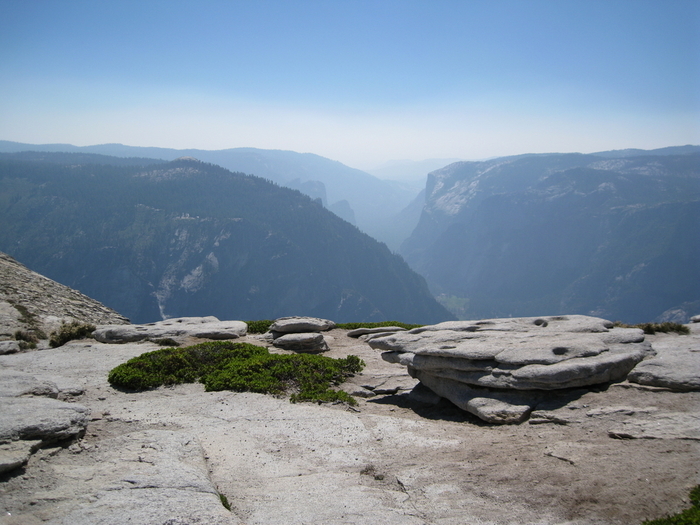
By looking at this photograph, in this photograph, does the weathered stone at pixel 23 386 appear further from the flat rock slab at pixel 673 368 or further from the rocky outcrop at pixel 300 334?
the flat rock slab at pixel 673 368

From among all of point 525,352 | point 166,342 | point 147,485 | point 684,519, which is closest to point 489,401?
point 525,352

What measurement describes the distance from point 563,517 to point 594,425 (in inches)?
182

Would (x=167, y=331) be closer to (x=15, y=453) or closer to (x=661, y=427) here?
(x=15, y=453)

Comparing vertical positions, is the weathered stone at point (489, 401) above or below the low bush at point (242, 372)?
above

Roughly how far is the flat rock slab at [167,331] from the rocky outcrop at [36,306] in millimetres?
4321

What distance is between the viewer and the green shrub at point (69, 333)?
2342cm

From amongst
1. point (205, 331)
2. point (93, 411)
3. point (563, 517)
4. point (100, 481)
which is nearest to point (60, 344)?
point (205, 331)

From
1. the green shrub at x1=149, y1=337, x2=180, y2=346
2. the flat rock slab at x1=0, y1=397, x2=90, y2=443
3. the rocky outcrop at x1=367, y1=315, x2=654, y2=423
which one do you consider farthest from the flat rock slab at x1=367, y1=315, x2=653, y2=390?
the green shrub at x1=149, y1=337, x2=180, y2=346

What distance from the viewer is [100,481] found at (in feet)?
29.6

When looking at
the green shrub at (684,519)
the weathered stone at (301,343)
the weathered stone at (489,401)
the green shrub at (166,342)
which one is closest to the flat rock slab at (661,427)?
the weathered stone at (489,401)

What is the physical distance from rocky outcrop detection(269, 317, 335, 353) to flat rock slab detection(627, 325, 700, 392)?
48.6 ft

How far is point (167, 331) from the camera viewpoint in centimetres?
2539

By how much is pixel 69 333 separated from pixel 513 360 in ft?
78.8

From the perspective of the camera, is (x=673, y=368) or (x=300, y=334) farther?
(x=300, y=334)
